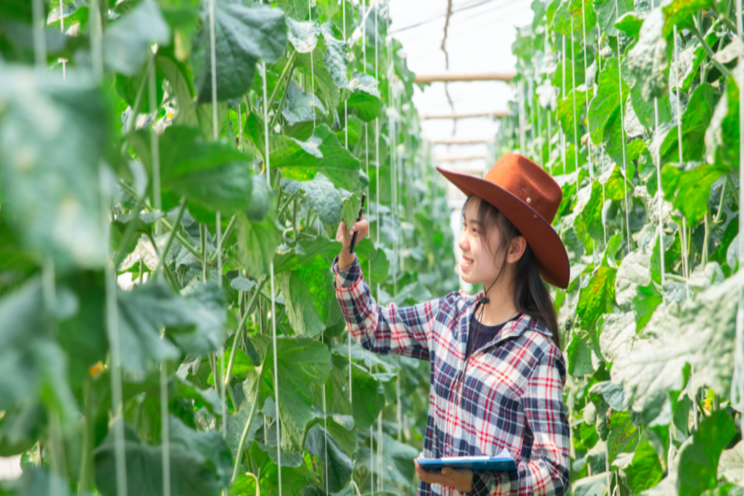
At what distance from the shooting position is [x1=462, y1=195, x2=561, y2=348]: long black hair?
1622 mm

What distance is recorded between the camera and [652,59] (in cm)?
84

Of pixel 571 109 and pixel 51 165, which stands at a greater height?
pixel 571 109

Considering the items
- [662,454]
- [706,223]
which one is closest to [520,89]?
[706,223]

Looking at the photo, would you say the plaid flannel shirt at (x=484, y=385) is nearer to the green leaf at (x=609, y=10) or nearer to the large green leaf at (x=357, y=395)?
the large green leaf at (x=357, y=395)

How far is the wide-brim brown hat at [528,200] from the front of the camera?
1598 mm

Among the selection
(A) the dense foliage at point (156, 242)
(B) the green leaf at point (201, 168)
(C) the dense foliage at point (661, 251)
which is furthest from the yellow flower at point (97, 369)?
(C) the dense foliage at point (661, 251)

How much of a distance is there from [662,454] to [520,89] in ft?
13.4

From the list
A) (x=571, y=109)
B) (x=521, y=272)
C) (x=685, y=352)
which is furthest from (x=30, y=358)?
(x=571, y=109)

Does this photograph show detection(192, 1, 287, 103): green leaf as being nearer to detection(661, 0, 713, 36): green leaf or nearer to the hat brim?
detection(661, 0, 713, 36): green leaf

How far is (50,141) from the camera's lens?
40cm

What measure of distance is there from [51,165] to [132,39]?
15cm

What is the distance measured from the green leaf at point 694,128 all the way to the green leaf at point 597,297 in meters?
0.41

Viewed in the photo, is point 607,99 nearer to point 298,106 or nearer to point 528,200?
point 528,200

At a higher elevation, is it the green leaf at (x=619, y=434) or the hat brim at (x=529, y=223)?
the hat brim at (x=529, y=223)
